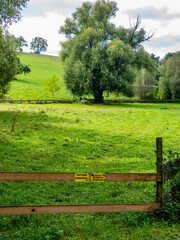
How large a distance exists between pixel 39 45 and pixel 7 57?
150 metres

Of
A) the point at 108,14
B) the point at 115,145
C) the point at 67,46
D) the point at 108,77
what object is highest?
the point at 108,14

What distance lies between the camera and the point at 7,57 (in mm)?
27984

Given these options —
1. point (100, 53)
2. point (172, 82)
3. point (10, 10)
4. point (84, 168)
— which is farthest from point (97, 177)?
point (172, 82)

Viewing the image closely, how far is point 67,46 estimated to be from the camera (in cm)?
5850

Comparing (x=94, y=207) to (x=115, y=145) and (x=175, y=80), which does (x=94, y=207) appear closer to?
(x=115, y=145)

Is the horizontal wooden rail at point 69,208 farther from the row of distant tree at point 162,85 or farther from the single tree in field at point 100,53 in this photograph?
the row of distant tree at point 162,85

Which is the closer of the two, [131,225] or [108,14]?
[131,225]

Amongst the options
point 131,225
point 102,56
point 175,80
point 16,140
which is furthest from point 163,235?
point 175,80

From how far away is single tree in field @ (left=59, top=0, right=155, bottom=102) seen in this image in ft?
159

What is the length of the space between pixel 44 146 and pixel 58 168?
4.36m

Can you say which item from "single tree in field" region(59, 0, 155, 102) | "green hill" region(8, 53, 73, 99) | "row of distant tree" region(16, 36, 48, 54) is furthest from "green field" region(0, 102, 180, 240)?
"row of distant tree" region(16, 36, 48, 54)

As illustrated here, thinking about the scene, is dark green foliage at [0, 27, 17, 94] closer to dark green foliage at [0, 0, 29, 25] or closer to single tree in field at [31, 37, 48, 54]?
dark green foliage at [0, 0, 29, 25]

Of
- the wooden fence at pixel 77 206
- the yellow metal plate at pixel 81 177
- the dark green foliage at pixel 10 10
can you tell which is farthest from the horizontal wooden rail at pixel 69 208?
the dark green foliage at pixel 10 10

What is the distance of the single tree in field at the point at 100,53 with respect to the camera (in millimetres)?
48312
